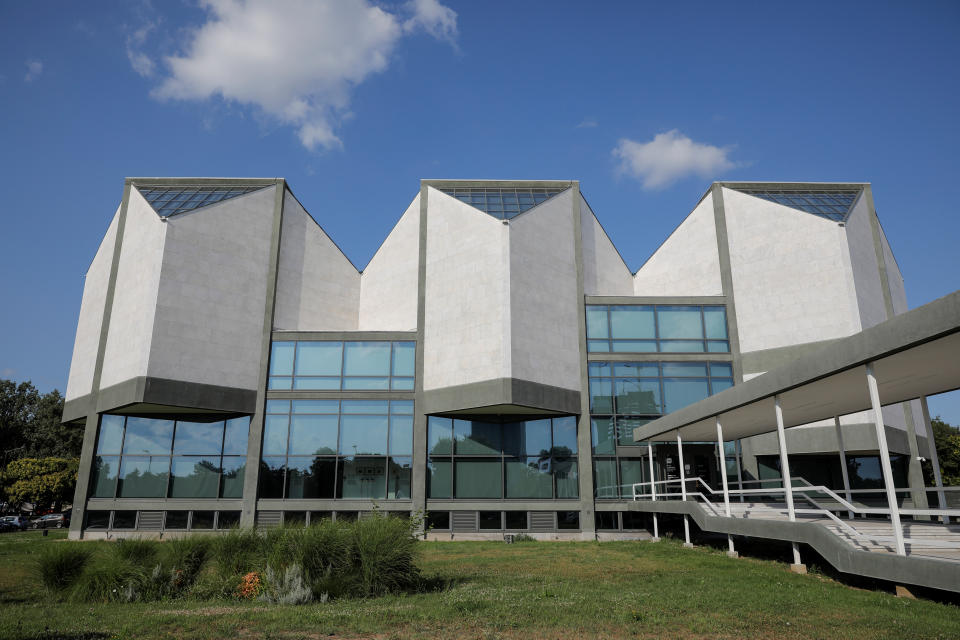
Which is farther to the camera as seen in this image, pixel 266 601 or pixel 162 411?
pixel 162 411

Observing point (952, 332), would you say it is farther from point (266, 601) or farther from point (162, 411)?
point (162, 411)

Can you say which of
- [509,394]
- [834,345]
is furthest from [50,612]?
[509,394]

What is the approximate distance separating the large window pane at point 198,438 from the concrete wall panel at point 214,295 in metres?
2.28

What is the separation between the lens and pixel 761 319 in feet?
93.7

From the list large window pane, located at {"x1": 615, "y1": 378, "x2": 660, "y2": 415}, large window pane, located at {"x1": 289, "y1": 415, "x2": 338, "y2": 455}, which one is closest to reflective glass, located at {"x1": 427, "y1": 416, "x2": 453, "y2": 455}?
→ large window pane, located at {"x1": 289, "y1": 415, "x2": 338, "y2": 455}

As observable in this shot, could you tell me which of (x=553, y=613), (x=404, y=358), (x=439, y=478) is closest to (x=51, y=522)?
(x=404, y=358)

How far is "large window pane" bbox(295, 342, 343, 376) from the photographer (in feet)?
96.4

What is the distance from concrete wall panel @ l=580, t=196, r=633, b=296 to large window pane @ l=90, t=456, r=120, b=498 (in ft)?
74.4

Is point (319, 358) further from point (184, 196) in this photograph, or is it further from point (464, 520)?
point (184, 196)

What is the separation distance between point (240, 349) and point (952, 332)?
26.6 m

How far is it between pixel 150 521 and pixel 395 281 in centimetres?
1549

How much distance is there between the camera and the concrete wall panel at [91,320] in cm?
3091

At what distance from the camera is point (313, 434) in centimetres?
2842

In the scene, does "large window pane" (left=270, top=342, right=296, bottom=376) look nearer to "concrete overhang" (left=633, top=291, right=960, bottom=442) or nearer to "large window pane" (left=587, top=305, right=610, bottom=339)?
"large window pane" (left=587, top=305, right=610, bottom=339)
